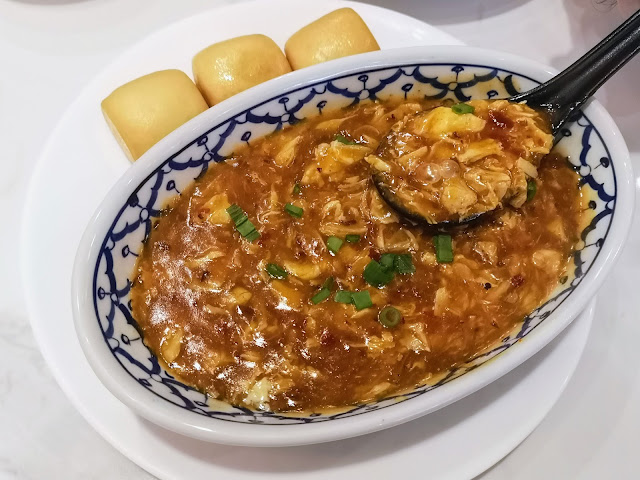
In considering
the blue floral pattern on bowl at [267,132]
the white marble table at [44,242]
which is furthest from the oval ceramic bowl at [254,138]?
the white marble table at [44,242]

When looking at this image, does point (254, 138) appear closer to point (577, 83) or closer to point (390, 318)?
point (390, 318)

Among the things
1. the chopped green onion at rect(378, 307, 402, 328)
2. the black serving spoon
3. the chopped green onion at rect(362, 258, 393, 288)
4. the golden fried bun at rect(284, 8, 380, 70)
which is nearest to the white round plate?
the chopped green onion at rect(378, 307, 402, 328)

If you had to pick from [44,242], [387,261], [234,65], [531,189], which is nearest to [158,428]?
[44,242]

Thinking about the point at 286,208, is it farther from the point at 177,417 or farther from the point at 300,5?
the point at 300,5

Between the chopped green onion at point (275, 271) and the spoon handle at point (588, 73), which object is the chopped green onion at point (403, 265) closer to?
the chopped green onion at point (275, 271)

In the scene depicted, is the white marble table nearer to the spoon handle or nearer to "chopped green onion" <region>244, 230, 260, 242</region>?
the spoon handle
